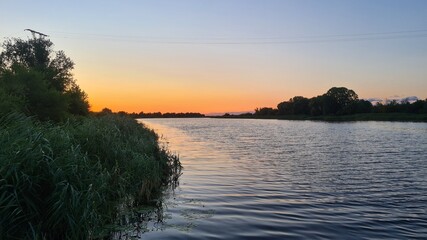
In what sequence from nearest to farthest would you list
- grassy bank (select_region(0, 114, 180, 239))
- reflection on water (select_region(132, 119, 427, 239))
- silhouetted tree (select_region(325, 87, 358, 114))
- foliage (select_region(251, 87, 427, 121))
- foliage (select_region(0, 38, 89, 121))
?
grassy bank (select_region(0, 114, 180, 239)), reflection on water (select_region(132, 119, 427, 239)), foliage (select_region(0, 38, 89, 121)), foliage (select_region(251, 87, 427, 121)), silhouetted tree (select_region(325, 87, 358, 114))

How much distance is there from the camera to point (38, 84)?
35750mm

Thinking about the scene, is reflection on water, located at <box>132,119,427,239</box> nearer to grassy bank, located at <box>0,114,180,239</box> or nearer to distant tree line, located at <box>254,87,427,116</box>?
grassy bank, located at <box>0,114,180,239</box>

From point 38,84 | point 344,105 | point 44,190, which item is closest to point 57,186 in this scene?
point 44,190

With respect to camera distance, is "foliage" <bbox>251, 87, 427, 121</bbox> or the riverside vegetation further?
"foliage" <bbox>251, 87, 427, 121</bbox>

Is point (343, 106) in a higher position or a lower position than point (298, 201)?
higher

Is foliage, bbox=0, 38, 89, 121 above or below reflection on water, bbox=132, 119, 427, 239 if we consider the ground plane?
above

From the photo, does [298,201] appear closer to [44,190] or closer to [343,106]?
[44,190]

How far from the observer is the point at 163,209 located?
1362cm

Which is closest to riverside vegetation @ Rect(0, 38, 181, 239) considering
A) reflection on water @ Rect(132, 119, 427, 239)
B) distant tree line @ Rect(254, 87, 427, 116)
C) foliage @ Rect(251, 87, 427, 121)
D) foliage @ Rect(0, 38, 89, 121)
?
reflection on water @ Rect(132, 119, 427, 239)

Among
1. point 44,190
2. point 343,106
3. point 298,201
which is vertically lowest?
point 298,201

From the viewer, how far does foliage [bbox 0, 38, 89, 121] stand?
3092cm

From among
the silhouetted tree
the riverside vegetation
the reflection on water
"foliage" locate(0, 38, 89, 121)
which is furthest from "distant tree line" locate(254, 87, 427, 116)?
the riverside vegetation

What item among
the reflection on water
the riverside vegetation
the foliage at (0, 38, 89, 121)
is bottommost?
the reflection on water

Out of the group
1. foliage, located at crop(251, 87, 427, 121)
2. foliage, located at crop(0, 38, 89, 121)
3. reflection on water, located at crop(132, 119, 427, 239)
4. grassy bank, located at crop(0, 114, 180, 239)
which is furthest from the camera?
foliage, located at crop(251, 87, 427, 121)
